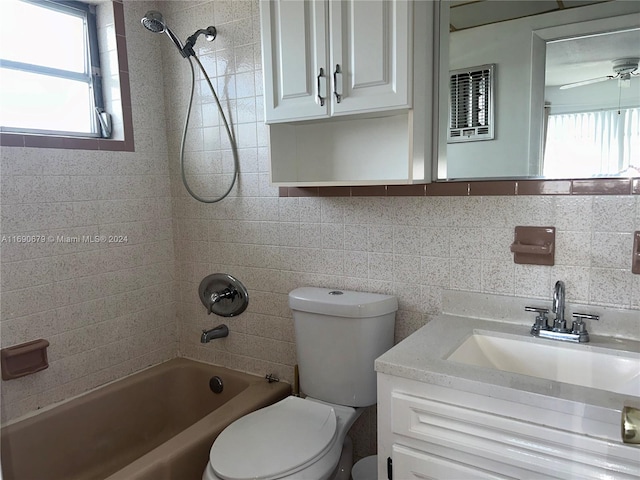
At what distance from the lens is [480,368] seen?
1166 mm

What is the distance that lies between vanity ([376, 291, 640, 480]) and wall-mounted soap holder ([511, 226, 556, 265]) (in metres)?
0.14

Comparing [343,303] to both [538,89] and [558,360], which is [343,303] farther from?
[538,89]

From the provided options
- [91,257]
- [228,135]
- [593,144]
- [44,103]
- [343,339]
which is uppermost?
[44,103]

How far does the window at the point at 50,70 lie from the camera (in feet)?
6.09

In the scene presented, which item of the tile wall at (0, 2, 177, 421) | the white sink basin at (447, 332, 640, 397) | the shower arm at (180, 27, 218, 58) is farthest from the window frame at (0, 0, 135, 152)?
the white sink basin at (447, 332, 640, 397)

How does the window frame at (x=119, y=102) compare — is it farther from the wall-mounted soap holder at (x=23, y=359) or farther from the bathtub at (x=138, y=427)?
the bathtub at (x=138, y=427)

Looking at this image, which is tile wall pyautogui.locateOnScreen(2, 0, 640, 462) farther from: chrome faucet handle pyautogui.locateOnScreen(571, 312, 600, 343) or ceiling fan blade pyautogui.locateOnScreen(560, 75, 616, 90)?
ceiling fan blade pyautogui.locateOnScreen(560, 75, 616, 90)

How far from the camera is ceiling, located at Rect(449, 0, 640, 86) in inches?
52.2

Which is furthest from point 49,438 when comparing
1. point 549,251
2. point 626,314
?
point 626,314

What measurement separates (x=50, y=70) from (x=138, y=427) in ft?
5.40

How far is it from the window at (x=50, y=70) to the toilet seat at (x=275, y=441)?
1.45 metres

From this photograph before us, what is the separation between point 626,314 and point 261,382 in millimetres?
1436

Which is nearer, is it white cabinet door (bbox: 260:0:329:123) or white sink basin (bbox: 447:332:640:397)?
Answer: white sink basin (bbox: 447:332:640:397)

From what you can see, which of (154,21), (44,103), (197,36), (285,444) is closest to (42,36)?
(44,103)
